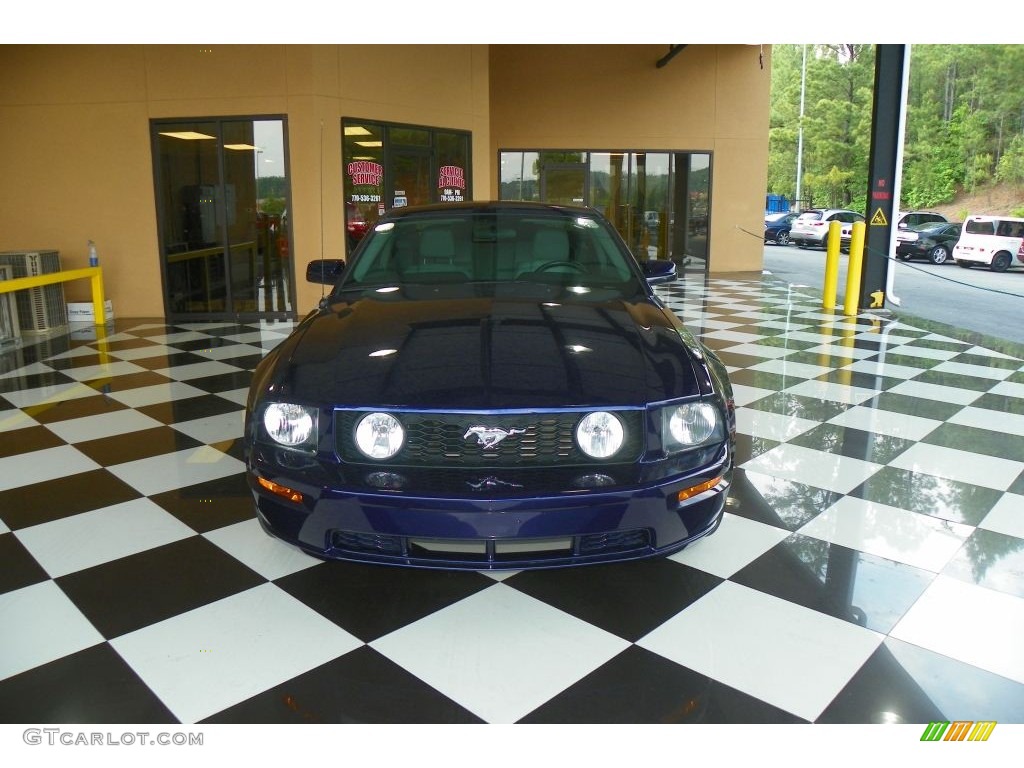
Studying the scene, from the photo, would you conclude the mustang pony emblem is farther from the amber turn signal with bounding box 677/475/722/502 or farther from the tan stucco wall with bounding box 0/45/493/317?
the tan stucco wall with bounding box 0/45/493/317

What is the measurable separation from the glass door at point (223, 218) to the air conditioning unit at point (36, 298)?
1219mm

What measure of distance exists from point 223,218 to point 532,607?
7.71 metres

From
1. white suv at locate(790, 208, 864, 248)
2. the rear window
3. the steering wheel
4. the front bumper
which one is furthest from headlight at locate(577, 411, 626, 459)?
white suv at locate(790, 208, 864, 248)

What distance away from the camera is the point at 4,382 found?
18.3ft

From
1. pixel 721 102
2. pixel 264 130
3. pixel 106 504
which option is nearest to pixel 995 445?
pixel 106 504

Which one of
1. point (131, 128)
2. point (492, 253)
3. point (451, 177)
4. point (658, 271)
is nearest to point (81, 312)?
point (131, 128)

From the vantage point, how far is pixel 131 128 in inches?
341

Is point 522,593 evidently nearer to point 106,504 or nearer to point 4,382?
point 106,504

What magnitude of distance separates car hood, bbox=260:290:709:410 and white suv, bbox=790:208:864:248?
23.1 m

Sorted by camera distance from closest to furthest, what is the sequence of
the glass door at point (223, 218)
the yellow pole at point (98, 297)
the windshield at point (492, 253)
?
the windshield at point (492, 253) → the yellow pole at point (98, 297) → the glass door at point (223, 218)

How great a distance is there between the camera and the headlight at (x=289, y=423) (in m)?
2.28

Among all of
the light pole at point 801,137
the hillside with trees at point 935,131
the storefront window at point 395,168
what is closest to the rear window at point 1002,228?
the storefront window at point 395,168

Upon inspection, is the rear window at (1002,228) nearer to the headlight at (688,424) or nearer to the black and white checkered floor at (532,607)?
the black and white checkered floor at (532,607)

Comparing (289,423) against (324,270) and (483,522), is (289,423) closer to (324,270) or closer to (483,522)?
(483,522)
